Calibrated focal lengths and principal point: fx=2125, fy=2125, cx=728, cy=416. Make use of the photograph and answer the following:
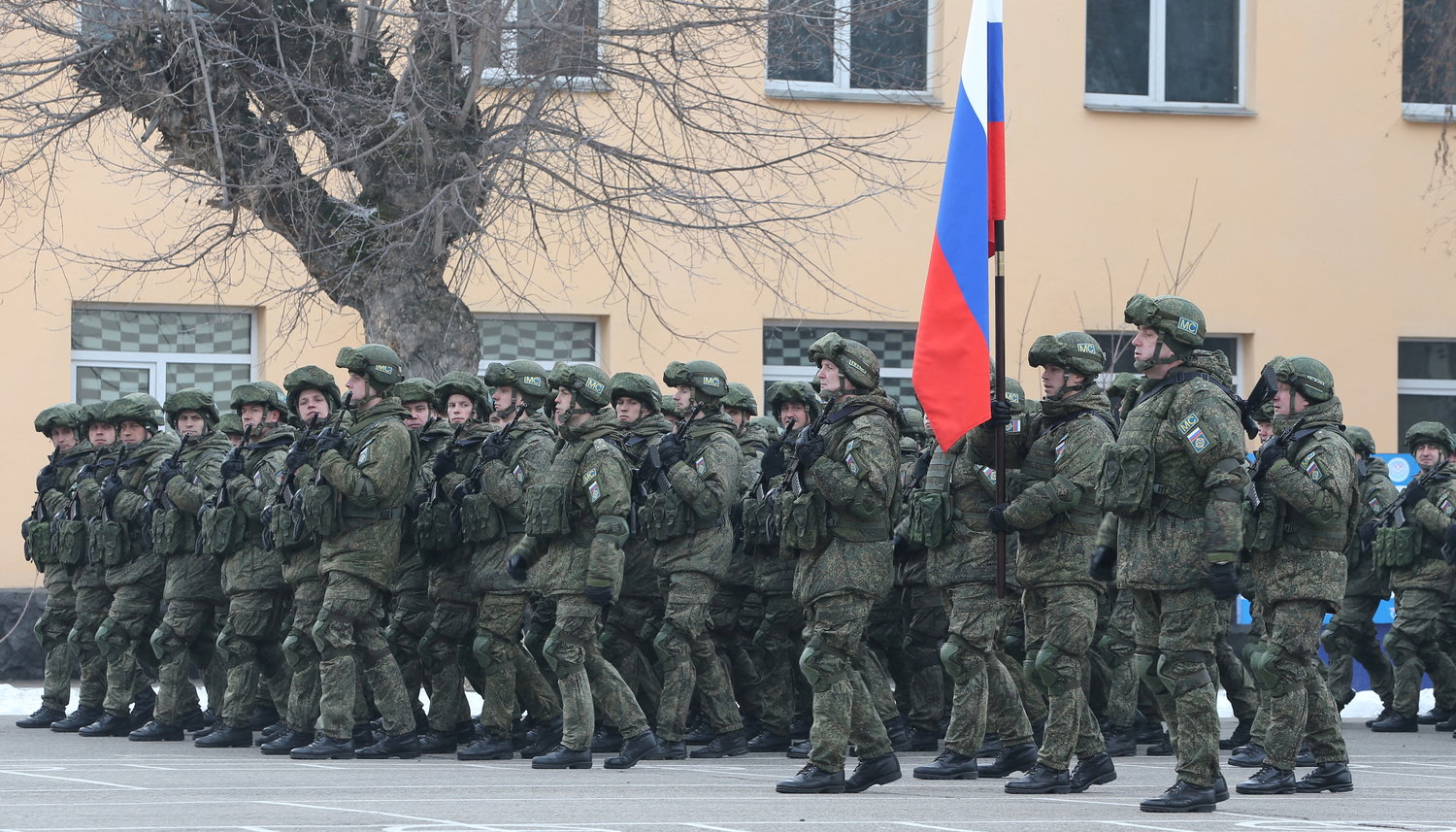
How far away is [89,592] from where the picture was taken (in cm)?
1325

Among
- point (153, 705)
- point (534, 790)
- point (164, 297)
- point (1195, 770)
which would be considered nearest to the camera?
point (1195, 770)

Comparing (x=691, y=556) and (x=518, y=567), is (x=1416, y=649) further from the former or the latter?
(x=518, y=567)

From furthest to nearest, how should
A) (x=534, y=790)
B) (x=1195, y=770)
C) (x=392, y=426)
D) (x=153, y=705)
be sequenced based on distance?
1. (x=153, y=705)
2. (x=392, y=426)
3. (x=534, y=790)
4. (x=1195, y=770)

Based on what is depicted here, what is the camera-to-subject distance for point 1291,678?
9.20 metres

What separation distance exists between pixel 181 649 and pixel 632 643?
2.73 meters

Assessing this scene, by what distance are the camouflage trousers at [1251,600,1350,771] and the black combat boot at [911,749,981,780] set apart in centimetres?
137

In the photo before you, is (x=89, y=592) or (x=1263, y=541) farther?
(x=89, y=592)

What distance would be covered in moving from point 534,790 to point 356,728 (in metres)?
2.45

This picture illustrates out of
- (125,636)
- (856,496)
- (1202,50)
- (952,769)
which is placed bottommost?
(952,769)

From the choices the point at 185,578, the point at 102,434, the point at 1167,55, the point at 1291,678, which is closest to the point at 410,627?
the point at 185,578

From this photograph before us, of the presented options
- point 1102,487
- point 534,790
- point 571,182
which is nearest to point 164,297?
point 571,182

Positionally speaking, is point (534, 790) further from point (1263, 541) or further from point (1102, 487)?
point (1263, 541)

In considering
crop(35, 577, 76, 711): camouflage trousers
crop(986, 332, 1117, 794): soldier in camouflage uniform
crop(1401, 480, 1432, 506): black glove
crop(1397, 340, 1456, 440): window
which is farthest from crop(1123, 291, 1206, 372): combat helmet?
crop(1397, 340, 1456, 440): window

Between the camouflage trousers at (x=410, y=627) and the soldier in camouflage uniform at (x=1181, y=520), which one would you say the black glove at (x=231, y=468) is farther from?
the soldier in camouflage uniform at (x=1181, y=520)
